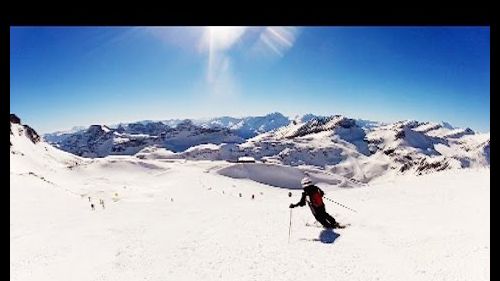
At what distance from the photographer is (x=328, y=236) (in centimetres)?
1151

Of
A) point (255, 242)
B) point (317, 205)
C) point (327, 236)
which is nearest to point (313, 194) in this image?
point (317, 205)

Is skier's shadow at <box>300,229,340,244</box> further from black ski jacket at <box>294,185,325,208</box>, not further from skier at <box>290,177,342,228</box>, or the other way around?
black ski jacket at <box>294,185,325,208</box>

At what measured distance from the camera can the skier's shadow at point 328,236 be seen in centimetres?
1109

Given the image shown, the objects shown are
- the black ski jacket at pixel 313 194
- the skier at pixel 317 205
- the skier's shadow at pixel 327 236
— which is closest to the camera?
the skier's shadow at pixel 327 236

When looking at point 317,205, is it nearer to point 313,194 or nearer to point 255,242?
point 313,194

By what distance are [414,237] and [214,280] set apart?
5.69 metres

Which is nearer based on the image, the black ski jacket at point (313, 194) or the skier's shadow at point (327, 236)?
the skier's shadow at point (327, 236)

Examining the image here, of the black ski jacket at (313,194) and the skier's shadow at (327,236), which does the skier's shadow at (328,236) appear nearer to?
the skier's shadow at (327,236)

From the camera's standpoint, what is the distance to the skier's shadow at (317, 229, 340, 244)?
1109 centimetres

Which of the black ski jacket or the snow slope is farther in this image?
the black ski jacket

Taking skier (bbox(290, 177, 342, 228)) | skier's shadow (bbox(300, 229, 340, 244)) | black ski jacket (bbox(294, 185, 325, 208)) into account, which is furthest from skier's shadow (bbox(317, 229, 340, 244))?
black ski jacket (bbox(294, 185, 325, 208))

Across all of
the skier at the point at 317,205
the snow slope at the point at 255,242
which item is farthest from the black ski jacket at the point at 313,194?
the snow slope at the point at 255,242
